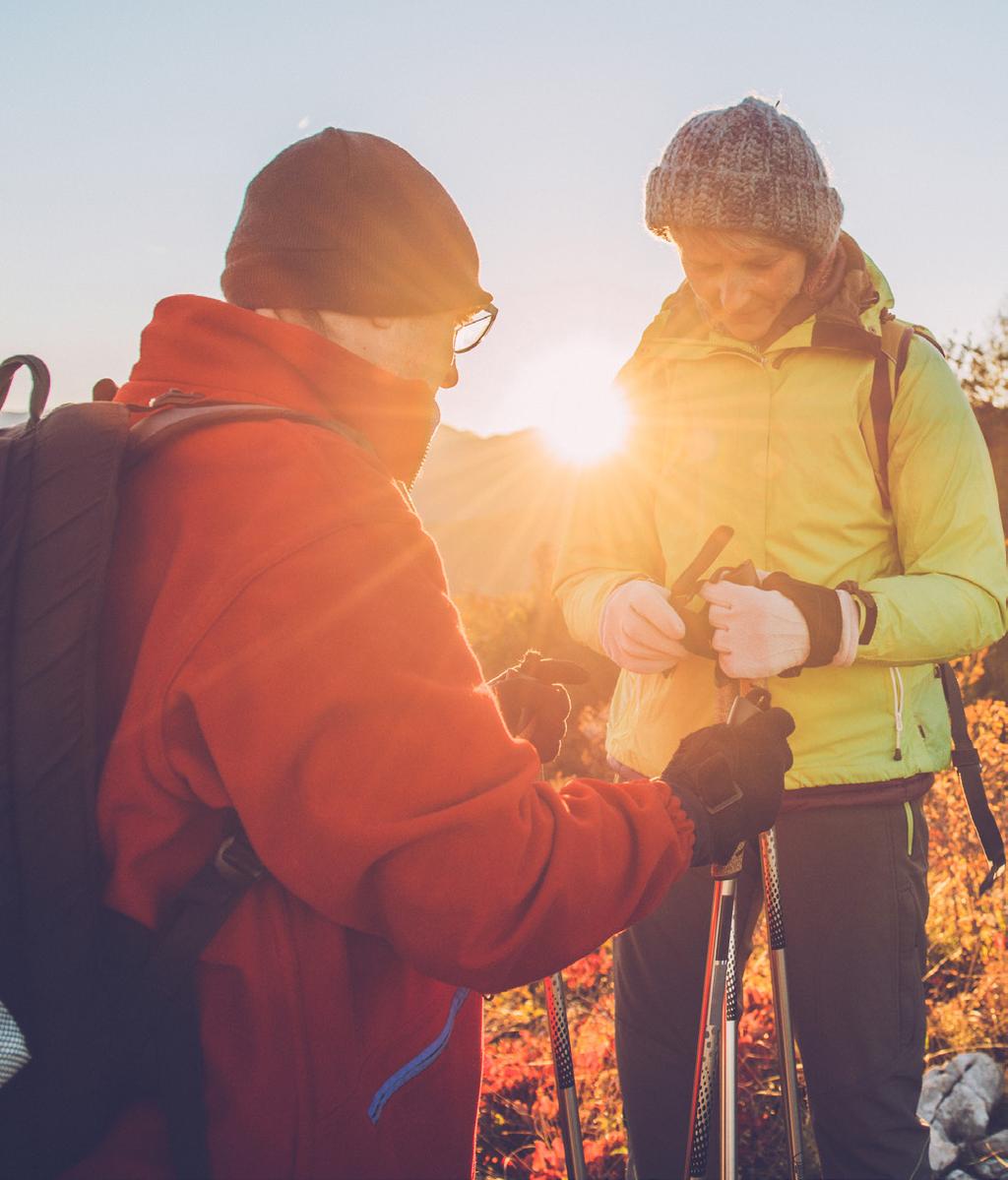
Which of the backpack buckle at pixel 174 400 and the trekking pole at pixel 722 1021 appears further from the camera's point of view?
the trekking pole at pixel 722 1021

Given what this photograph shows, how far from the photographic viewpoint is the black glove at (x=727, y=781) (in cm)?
155

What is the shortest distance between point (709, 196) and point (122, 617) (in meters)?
1.61

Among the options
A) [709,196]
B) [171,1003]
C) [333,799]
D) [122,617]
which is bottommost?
[171,1003]

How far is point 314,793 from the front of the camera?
1131 mm

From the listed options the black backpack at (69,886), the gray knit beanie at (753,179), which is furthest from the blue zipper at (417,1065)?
the gray knit beanie at (753,179)

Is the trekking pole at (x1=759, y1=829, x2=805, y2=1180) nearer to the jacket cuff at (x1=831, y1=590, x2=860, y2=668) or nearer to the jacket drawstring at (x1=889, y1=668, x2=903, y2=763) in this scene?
the jacket drawstring at (x1=889, y1=668, x2=903, y2=763)

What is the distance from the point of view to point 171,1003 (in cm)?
119

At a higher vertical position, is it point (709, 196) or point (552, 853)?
point (709, 196)

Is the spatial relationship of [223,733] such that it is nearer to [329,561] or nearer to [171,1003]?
[329,561]

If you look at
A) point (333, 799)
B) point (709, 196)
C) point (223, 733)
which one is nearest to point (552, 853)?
point (333, 799)

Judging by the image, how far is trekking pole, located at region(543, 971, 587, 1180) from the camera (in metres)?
2.22

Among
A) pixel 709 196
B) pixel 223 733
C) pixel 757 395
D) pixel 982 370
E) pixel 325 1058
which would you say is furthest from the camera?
pixel 982 370

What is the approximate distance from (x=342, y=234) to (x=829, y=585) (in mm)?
1372

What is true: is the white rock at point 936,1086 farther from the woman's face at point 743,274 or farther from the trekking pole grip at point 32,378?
the trekking pole grip at point 32,378
